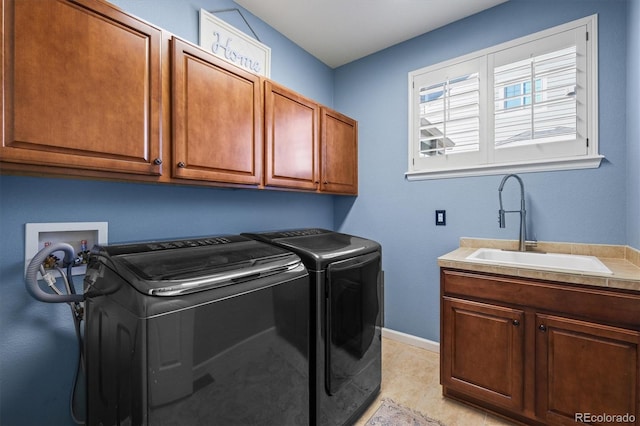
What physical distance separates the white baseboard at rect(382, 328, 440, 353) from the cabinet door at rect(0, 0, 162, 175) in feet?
7.76

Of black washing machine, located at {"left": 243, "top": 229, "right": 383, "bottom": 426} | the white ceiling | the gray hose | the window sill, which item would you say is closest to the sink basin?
the window sill

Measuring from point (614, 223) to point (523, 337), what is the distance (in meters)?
0.98

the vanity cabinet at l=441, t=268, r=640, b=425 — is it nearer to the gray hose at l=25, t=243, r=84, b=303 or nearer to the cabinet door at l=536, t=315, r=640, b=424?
the cabinet door at l=536, t=315, r=640, b=424

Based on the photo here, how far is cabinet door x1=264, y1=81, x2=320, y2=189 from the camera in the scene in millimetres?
1870

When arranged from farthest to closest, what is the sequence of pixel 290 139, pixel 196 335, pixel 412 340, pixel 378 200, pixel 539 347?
pixel 378 200, pixel 412 340, pixel 290 139, pixel 539 347, pixel 196 335

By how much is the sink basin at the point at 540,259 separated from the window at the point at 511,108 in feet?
1.95

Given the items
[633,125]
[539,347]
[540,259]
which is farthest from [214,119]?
[633,125]

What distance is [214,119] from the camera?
154 cm

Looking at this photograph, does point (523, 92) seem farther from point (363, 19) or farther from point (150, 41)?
point (150, 41)

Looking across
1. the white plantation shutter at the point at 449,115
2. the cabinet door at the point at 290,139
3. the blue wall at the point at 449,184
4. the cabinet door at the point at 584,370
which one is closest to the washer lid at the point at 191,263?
the cabinet door at the point at 290,139

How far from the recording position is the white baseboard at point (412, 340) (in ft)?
7.87

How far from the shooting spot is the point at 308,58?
2752 mm

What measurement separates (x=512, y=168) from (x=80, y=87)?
254 centimetres

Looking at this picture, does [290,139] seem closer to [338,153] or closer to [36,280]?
[338,153]
